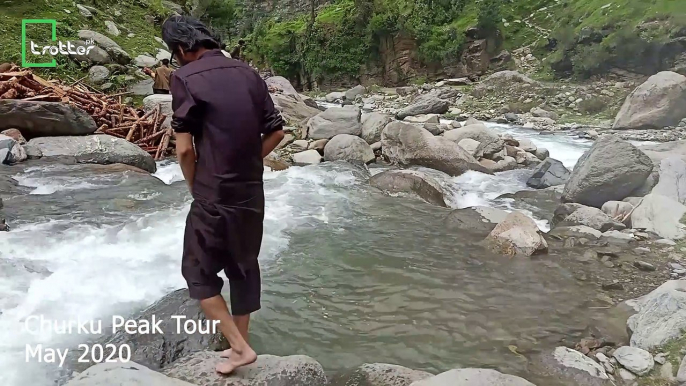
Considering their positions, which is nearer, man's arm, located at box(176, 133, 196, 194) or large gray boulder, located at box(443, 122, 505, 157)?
man's arm, located at box(176, 133, 196, 194)

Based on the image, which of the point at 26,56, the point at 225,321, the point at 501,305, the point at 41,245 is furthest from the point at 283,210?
the point at 26,56

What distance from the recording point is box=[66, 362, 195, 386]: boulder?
3146mm

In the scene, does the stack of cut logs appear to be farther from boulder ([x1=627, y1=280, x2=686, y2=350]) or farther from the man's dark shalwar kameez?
boulder ([x1=627, y1=280, x2=686, y2=350])

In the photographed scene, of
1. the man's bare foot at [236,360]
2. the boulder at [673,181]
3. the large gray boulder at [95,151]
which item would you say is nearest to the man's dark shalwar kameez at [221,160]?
the man's bare foot at [236,360]

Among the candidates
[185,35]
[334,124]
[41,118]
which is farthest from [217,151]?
[334,124]

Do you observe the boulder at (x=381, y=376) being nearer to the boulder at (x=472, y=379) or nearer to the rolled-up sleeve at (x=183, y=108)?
the boulder at (x=472, y=379)

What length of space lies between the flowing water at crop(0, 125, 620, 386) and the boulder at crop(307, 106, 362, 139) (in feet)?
16.9

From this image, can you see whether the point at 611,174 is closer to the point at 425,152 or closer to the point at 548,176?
the point at 548,176

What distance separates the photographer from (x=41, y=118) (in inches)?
465

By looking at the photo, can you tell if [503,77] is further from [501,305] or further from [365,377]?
[365,377]

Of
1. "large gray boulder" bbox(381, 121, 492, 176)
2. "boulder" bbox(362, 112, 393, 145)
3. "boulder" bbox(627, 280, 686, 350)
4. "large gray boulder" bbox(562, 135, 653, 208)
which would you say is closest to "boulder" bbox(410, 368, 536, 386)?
"boulder" bbox(627, 280, 686, 350)

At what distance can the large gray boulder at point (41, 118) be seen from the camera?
11602 millimetres

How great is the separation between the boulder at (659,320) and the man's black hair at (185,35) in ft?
15.8

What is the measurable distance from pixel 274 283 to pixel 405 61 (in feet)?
134
